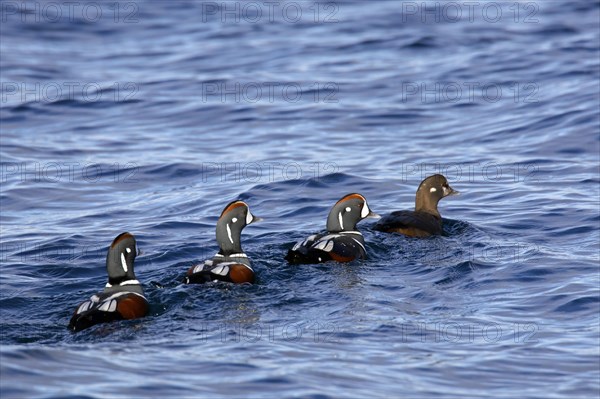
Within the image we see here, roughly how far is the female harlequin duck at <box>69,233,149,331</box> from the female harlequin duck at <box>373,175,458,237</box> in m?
3.66

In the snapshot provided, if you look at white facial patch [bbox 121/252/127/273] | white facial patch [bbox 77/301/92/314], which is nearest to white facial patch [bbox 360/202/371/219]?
white facial patch [bbox 121/252/127/273]

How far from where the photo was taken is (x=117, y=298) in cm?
956

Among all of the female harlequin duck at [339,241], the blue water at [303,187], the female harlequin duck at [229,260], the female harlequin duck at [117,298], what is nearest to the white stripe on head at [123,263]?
the female harlequin duck at [117,298]

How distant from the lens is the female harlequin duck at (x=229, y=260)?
10.5 metres

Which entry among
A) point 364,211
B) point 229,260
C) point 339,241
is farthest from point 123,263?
point 364,211

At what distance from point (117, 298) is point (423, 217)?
176 inches

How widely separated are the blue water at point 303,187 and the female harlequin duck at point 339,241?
0.58ft

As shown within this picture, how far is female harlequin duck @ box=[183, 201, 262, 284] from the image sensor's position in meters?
10.5

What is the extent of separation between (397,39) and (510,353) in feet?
54.2

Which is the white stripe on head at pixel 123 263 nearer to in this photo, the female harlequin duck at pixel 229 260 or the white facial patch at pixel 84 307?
the white facial patch at pixel 84 307

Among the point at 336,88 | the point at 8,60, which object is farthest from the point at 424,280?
the point at 8,60

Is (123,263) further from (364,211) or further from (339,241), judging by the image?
(364,211)

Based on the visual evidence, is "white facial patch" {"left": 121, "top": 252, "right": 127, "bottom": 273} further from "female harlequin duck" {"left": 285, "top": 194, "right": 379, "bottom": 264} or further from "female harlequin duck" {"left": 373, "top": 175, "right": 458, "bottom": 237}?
"female harlequin duck" {"left": 373, "top": 175, "right": 458, "bottom": 237}

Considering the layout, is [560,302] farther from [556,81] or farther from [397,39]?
[397,39]
